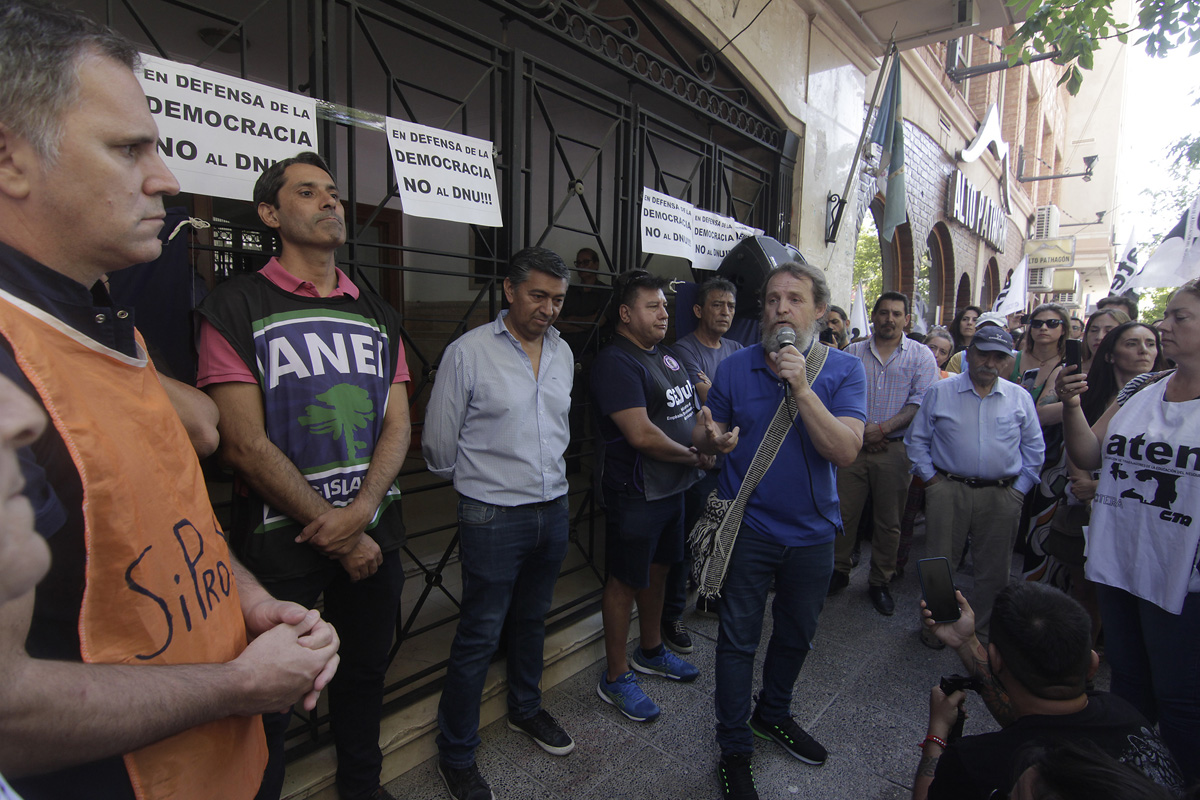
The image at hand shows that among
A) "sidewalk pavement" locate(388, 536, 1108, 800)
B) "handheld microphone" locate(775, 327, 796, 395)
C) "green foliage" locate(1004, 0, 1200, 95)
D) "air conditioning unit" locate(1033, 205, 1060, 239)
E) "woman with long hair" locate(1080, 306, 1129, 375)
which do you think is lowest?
"sidewalk pavement" locate(388, 536, 1108, 800)

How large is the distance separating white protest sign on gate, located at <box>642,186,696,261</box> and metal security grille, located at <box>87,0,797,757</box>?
0.28ft

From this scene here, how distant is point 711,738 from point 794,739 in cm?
36

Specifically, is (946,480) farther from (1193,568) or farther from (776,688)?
(776,688)

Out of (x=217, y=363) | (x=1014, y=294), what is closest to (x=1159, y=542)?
(x=217, y=363)

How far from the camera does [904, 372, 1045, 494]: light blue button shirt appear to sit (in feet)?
11.7

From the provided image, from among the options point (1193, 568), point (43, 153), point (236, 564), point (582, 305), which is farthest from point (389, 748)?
point (582, 305)

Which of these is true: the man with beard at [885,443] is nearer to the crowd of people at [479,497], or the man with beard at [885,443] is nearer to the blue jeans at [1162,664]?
the crowd of people at [479,497]

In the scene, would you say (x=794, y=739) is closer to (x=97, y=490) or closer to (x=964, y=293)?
(x=97, y=490)

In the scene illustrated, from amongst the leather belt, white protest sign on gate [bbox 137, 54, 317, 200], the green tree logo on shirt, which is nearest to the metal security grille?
white protest sign on gate [bbox 137, 54, 317, 200]

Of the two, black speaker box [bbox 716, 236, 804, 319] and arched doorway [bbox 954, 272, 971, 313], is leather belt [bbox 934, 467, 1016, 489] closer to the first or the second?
black speaker box [bbox 716, 236, 804, 319]

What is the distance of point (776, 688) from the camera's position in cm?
264

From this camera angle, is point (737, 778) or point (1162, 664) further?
point (737, 778)

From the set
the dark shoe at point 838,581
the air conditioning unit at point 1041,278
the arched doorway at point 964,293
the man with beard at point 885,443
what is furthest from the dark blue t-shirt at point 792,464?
the air conditioning unit at point 1041,278

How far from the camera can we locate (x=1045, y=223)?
1981 centimetres
